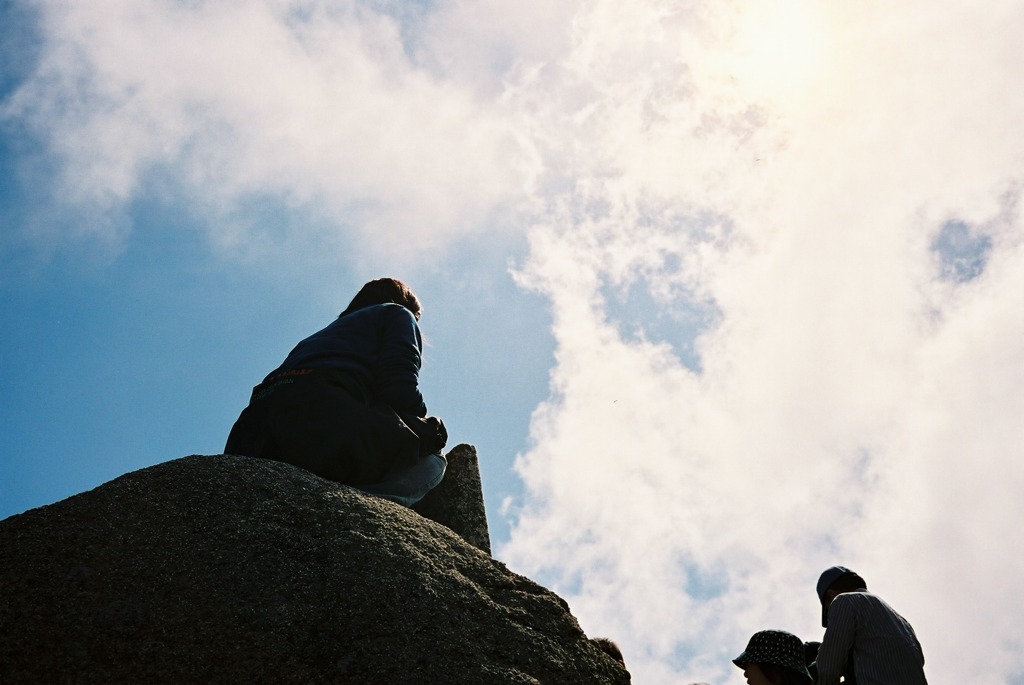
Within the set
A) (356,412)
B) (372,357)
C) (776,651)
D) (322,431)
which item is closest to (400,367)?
(372,357)

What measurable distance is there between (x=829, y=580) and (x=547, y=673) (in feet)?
6.86

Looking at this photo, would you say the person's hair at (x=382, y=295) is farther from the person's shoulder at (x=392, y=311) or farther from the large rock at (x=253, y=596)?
the large rock at (x=253, y=596)

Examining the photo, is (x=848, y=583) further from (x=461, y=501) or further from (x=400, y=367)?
(x=400, y=367)

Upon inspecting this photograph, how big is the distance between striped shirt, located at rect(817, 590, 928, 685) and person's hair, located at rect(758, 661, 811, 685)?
7.0 inches

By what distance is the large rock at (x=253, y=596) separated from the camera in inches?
157

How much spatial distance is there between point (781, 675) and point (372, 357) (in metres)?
3.41

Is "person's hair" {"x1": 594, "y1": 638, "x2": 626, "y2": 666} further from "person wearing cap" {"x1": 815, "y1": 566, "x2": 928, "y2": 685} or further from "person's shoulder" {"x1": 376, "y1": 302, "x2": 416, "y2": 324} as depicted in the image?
"person's shoulder" {"x1": 376, "y1": 302, "x2": 416, "y2": 324}

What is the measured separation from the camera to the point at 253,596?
4.23 meters

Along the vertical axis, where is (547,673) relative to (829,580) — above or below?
below

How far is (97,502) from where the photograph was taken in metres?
4.64

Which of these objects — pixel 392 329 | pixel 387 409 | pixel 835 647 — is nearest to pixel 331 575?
pixel 387 409

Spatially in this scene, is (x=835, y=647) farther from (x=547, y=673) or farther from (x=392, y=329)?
(x=392, y=329)

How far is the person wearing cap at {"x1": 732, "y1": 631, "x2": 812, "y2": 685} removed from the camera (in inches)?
201

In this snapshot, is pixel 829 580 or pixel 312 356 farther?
pixel 312 356
